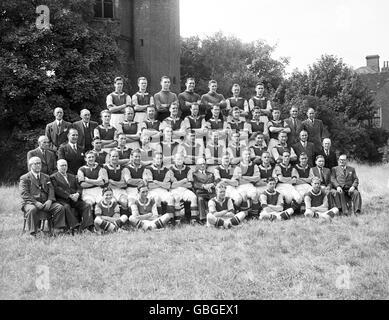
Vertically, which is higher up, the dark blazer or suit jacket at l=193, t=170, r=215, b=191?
the dark blazer

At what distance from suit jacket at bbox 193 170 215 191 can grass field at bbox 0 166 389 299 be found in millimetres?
1342

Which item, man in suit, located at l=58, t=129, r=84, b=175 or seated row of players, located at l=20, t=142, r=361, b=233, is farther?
man in suit, located at l=58, t=129, r=84, b=175

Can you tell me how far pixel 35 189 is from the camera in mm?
9867

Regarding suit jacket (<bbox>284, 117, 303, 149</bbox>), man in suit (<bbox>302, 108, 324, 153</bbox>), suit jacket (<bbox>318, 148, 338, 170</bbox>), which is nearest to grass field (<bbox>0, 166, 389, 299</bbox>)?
suit jacket (<bbox>318, 148, 338, 170</bbox>)

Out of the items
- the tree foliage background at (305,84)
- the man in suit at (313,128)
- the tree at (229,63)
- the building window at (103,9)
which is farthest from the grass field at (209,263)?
the tree at (229,63)

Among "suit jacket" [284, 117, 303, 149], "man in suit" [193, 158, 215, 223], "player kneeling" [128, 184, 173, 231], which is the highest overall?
"suit jacket" [284, 117, 303, 149]

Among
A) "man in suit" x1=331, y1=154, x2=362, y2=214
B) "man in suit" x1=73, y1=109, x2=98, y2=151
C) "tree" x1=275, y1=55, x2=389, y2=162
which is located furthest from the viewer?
"tree" x1=275, y1=55, x2=389, y2=162

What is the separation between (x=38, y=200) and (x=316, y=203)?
19.8ft

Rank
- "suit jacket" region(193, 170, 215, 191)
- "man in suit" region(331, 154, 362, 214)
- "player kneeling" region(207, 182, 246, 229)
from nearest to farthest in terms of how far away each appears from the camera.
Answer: "player kneeling" region(207, 182, 246, 229), "suit jacket" region(193, 170, 215, 191), "man in suit" region(331, 154, 362, 214)

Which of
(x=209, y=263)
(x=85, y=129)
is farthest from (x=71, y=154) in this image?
(x=209, y=263)

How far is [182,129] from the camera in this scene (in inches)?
483

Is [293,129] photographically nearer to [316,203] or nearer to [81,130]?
[316,203]

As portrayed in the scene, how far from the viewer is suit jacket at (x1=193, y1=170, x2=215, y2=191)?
444 inches

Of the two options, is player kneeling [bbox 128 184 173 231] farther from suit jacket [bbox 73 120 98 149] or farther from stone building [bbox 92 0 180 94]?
stone building [bbox 92 0 180 94]
